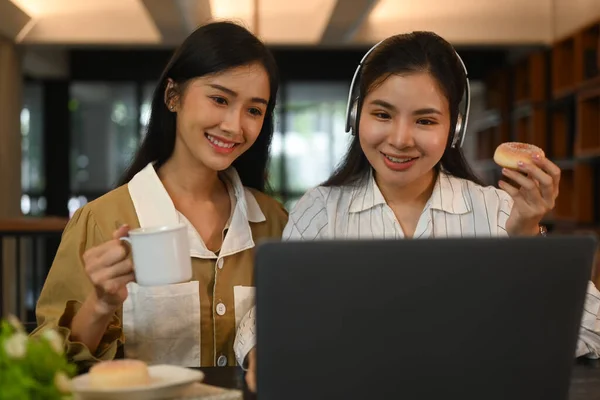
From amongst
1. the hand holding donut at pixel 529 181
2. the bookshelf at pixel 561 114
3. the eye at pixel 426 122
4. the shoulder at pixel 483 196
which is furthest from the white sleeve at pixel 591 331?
the bookshelf at pixel 561 114

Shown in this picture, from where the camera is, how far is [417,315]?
0.84 metres

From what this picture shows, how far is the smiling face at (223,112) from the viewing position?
161 cm

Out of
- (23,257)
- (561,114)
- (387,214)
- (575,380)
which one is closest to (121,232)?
(387,214)

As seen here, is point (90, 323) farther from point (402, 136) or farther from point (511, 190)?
point (511, 190)

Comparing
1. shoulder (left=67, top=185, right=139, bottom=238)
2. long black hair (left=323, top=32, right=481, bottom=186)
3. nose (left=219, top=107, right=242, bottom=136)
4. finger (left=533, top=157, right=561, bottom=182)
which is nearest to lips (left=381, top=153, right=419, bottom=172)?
long black hair (left=323, top=32, right=481, bottom=186)

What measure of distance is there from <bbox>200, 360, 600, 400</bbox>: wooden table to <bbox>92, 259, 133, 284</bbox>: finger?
195mm

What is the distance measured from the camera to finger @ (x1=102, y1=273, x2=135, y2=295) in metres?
1.22

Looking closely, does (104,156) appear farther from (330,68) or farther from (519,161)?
(519,161)

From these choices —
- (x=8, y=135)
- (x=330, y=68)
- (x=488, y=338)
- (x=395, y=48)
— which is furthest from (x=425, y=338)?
(x=330, y=68)

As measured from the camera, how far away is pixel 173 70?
171cm

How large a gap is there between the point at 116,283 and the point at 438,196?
2.14 ft

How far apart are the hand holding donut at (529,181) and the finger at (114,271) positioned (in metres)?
0.67

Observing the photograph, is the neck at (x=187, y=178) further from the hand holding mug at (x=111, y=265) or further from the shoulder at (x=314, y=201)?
the hand holding mug at (x=111, y=265)

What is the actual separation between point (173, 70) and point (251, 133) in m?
0.22
